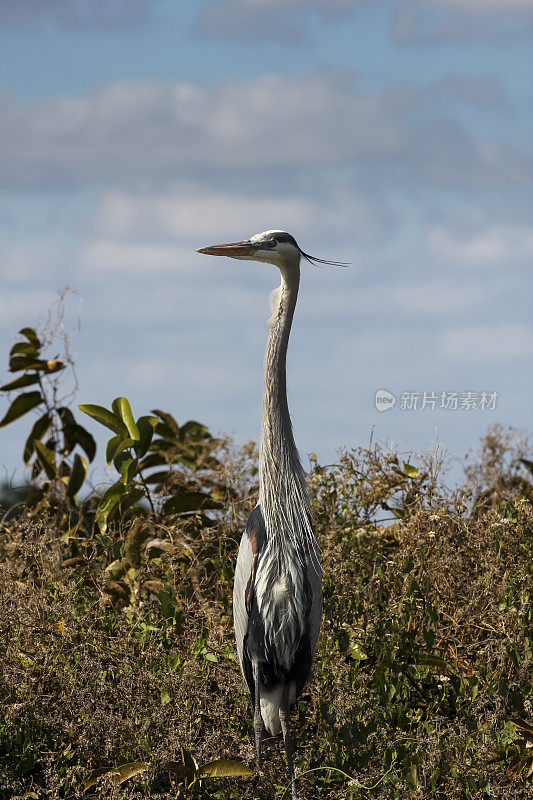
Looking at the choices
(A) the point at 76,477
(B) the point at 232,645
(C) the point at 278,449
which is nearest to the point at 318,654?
(B) the point at 232,645

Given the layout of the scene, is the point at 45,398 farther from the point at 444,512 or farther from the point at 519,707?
the point at 519,707

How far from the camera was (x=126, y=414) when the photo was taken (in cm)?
764

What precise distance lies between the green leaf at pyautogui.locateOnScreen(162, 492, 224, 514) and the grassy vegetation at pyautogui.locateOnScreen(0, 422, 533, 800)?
0.29ft

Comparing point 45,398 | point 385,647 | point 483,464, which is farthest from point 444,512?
point 45,398

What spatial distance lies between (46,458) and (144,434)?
5.31 feet

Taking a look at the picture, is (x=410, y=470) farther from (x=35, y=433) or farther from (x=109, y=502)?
(x=35, y=433)

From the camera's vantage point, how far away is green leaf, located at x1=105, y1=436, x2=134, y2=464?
7434mm

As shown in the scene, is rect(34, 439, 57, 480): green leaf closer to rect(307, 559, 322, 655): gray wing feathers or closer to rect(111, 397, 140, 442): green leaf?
rect(111, 397, 140, 442): green leaf

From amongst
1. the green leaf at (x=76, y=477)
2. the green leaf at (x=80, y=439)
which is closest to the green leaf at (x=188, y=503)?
the green leaf at (x=76, y=477)

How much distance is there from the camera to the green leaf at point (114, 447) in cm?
743

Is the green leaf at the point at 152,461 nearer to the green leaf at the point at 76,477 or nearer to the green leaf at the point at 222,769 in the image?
the green leaf at the point at 76,477

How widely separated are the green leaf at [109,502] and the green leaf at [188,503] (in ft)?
1.27

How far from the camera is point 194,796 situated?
467 centimetres

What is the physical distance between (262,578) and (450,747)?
139 centimetres
